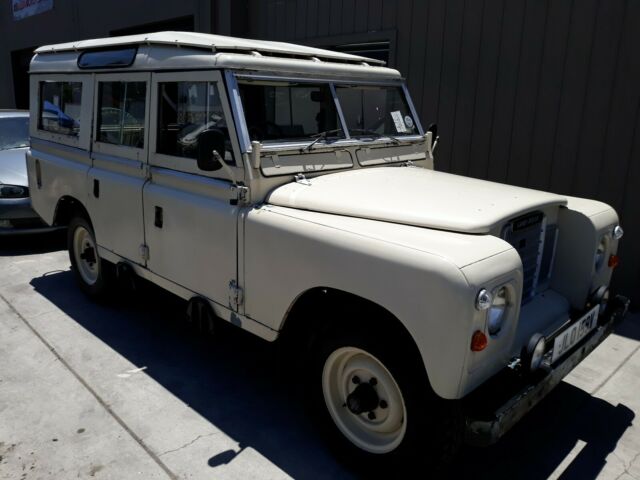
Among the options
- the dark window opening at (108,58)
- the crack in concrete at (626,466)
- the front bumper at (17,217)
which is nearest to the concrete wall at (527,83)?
the crack in concrete at (626,466)

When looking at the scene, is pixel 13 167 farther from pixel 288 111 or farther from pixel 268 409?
pixel 268 409

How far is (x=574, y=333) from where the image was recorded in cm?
295

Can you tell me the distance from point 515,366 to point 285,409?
153 cm

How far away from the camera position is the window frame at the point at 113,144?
3.91 m

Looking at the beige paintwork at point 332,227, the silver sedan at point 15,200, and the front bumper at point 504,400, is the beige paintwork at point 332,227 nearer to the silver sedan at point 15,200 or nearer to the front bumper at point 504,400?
the front bumper at point 504,400

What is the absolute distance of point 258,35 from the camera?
29.2ft

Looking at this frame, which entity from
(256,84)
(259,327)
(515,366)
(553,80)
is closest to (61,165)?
(256,84)

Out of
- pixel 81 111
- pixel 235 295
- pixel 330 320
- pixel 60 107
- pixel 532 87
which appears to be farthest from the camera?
pixel 532 87

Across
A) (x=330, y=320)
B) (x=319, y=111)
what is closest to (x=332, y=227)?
(x=330, y=320)

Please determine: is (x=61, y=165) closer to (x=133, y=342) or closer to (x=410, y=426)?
(x=133, y=342)

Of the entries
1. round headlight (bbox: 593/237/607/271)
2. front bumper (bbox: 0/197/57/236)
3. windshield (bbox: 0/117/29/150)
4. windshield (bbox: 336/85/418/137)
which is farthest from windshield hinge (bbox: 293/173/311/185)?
windshield (bbox: 0/117/29/150)

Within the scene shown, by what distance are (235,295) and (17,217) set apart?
455cm

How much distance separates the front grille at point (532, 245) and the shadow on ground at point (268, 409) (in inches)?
35.3

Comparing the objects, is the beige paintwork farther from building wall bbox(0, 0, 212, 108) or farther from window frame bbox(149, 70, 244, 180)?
building wall bbox(0, 0, 212, 108)
